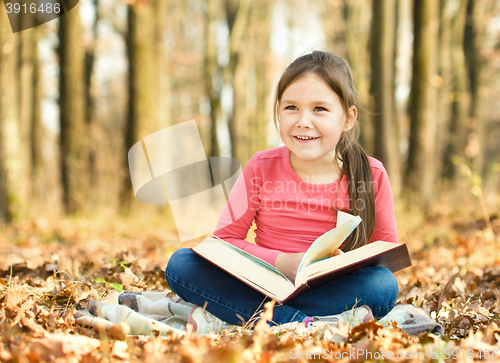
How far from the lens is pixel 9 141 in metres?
6.27

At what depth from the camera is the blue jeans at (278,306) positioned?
217 centimetres

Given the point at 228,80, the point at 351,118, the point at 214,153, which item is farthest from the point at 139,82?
the point at 228,80

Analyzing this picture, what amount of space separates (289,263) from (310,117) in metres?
0.76

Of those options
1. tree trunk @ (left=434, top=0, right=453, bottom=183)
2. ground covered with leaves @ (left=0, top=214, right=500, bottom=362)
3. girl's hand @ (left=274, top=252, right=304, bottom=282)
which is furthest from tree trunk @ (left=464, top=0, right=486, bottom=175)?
girl's hand @ (left=274, top=252, right=304, bottom=282)

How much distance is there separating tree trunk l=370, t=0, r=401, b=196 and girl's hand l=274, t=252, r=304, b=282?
20.0 ft

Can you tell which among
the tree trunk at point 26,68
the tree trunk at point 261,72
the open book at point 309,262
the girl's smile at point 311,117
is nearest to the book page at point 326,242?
the open book at point 309,262

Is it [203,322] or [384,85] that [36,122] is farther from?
[203,322]

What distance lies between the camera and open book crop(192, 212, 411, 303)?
73.5 inches

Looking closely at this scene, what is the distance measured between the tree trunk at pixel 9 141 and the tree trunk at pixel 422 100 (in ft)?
21.1

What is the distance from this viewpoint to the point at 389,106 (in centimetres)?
793

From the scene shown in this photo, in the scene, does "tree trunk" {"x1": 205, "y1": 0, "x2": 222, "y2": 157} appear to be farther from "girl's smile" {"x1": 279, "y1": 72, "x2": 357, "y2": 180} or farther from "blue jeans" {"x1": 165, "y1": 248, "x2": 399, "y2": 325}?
"blue jeans" {"x1": 165, "y1": 248, "x2": 399, "y2": 325}

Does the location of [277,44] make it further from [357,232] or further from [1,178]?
[357,232]

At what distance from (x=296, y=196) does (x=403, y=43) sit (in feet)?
50.7

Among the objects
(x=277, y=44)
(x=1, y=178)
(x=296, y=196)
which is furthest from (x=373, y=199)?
(x=277, y=44)
